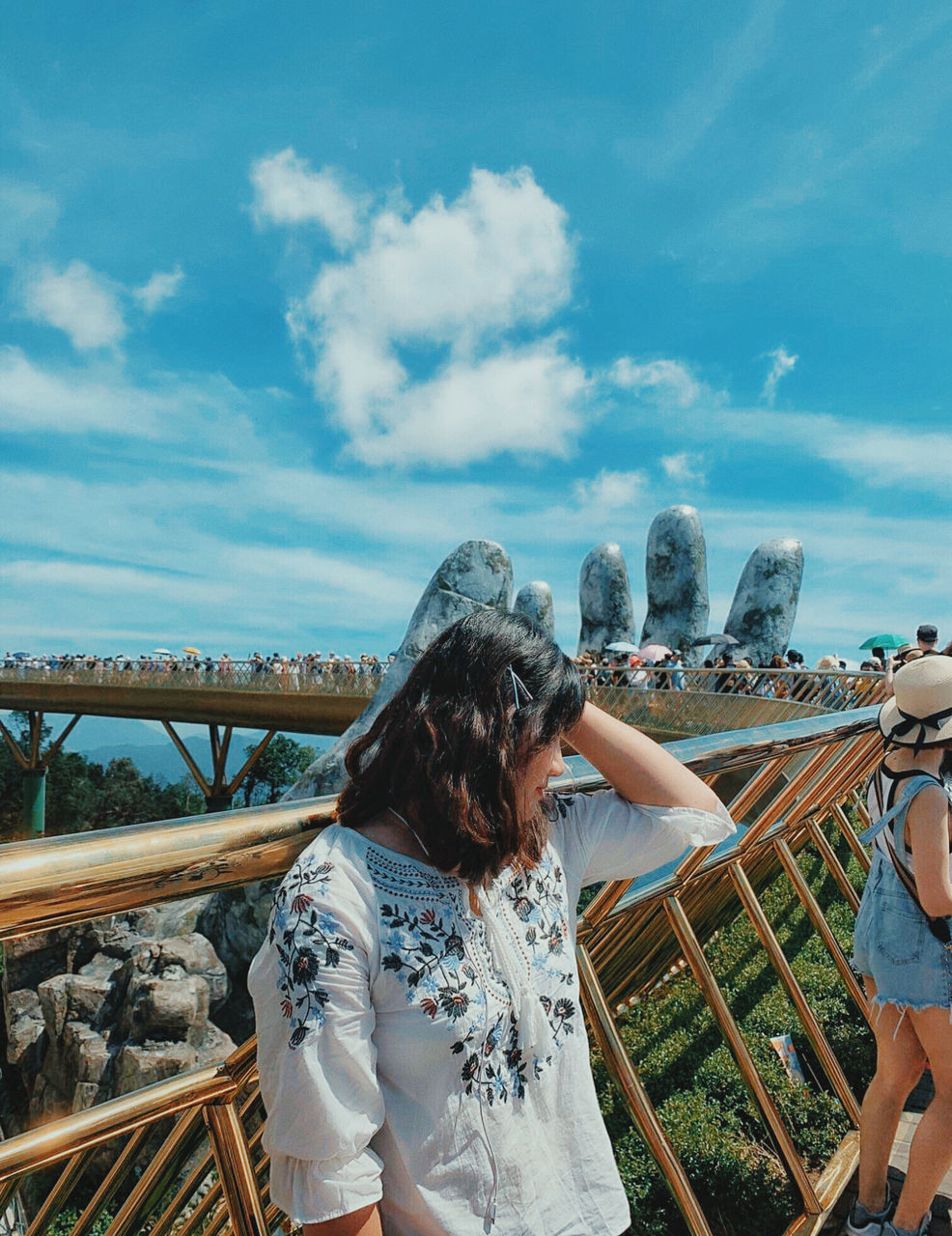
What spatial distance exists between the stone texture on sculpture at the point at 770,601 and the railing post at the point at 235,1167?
30.7 meters

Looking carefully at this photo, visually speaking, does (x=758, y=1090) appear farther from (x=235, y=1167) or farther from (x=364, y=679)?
(x=364, y=679)

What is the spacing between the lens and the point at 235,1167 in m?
1.22

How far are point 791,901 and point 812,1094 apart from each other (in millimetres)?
2171

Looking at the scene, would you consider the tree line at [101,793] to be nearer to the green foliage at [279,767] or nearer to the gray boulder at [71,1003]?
the green foliage at [279,767]

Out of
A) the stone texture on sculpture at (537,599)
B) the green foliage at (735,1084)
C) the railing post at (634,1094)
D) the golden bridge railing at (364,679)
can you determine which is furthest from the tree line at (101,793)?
the railing post at (634,1094)

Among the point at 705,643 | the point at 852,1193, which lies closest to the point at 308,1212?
the point at 852,1193

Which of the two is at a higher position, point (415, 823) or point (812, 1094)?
point (415, 823)

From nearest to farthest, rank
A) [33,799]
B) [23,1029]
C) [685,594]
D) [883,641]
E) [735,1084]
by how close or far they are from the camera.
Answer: [735,1084] → [23,1029] → [883,641] → [33,799] → [685,594]

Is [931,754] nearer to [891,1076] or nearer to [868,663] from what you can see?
[891,1076]

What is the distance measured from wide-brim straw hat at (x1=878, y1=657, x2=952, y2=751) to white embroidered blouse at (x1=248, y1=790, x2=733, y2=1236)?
153cm

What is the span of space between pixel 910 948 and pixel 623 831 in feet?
4.69

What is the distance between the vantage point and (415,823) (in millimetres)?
1189

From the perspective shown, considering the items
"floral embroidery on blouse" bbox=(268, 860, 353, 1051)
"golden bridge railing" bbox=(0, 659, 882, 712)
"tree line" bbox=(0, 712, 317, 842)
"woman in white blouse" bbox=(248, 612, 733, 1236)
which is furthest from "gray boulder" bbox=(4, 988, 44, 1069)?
"tree line" bbox=(0, 712, 317, 842)

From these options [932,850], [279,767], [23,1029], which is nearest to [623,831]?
[932,850]
